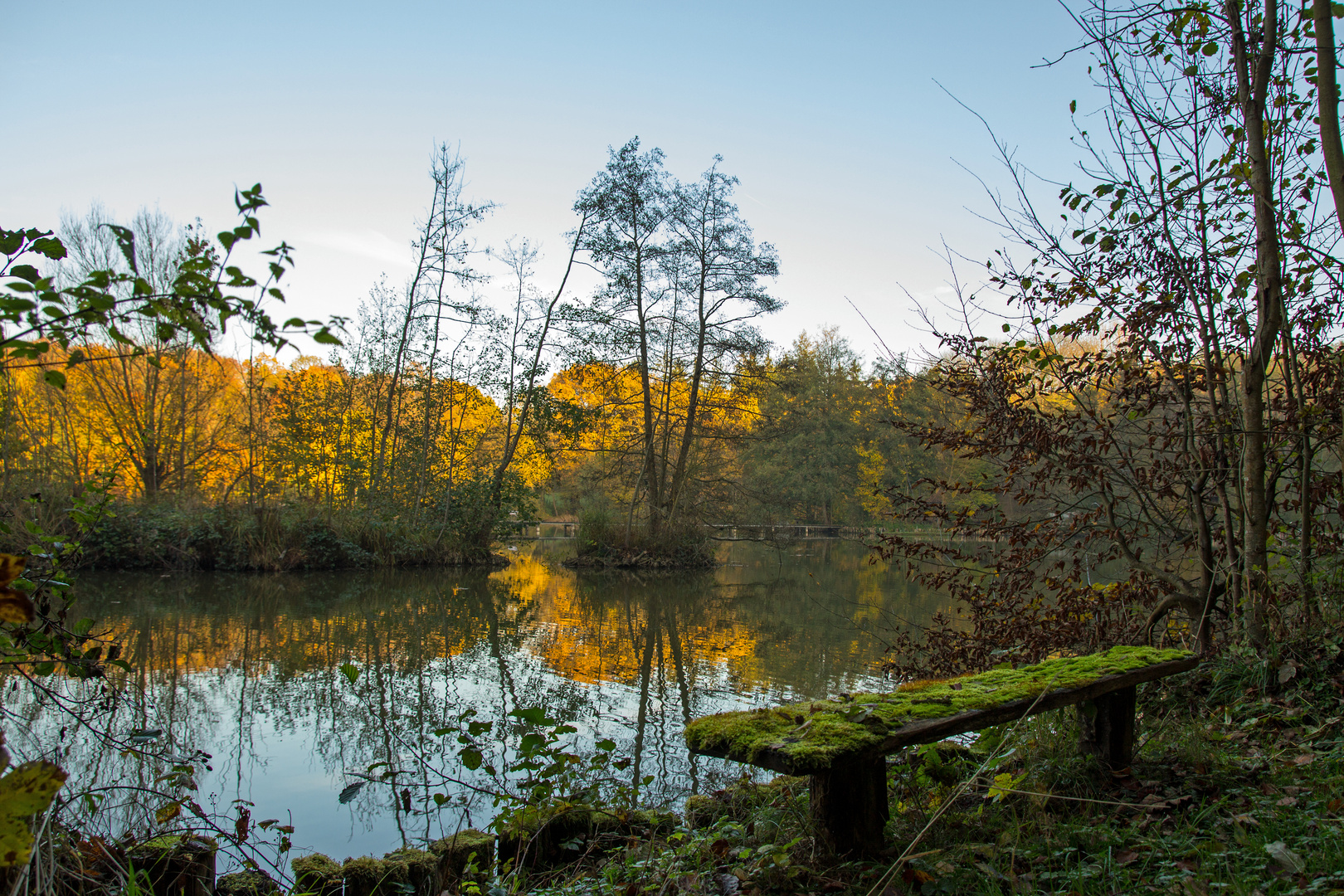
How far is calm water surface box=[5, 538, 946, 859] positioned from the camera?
429 centimetres

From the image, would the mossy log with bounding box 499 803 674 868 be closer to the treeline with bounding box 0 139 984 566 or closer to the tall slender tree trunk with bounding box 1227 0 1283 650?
the tall slender tree trunk with bounding box 1227 0 1283 650

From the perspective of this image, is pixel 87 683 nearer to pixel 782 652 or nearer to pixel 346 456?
pixel 782 652

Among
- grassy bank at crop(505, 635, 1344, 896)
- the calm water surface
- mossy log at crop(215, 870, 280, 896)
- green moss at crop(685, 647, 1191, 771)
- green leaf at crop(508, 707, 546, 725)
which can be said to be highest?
green moss at crop(685, 647, 1191, 771)

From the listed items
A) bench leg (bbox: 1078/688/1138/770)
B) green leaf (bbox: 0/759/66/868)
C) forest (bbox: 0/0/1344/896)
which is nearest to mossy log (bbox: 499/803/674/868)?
forest (bbox: 0/0/1344/896)

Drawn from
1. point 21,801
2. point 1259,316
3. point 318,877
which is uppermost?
point 1259,316

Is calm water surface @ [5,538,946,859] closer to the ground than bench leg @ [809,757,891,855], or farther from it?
closer to the ground

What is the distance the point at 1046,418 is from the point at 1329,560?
Result: 1.44 metres

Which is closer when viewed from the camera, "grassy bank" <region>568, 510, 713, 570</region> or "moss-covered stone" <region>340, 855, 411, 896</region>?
"moss-covered stone" <region>340, 855, 411, 896</region>

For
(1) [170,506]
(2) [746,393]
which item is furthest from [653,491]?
(1) [170,506]

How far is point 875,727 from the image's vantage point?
230cm

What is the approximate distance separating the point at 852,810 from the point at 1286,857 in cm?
105

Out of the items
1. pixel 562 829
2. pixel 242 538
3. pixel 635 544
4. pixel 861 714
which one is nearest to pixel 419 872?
pixel 562 829

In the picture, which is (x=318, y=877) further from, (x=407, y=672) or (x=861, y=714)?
(x=407, y=672)

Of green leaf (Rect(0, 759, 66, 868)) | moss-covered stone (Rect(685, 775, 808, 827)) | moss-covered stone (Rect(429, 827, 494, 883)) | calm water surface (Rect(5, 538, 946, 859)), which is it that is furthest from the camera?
calm water surface (Rect(5, 538, 946, 859))
